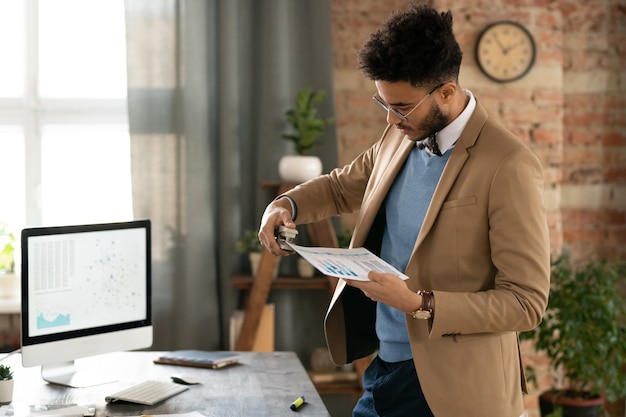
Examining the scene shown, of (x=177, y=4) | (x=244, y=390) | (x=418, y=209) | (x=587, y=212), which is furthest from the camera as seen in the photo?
(x=587, y=212)

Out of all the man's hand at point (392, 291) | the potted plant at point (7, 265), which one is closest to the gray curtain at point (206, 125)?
the potted plant at point (7, 265)

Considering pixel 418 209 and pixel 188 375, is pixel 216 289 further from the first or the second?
pixel 418 209

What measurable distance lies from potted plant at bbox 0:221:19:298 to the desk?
117 centimetres

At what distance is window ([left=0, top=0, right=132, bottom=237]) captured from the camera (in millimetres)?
3742

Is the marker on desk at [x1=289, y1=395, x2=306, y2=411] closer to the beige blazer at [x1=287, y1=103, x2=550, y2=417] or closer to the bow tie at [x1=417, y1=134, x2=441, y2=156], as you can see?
the beige blazer at [x1=287, y1=103, x2=550, y2=417]

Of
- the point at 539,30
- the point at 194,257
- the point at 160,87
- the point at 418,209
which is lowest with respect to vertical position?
the point at 194,257

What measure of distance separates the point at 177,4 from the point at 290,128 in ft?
2.55

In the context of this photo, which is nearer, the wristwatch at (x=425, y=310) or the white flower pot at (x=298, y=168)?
the wristwatch at (x=425, y=310)

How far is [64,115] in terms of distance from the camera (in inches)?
148

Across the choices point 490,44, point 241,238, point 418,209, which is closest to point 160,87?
point 241,238

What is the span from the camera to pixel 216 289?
3693 millimetres

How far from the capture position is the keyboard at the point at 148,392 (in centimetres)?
202

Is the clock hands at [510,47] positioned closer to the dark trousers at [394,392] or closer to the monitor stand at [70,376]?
the dark trousers at [394,392]

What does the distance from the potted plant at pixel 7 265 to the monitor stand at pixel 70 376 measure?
4.69 feet
